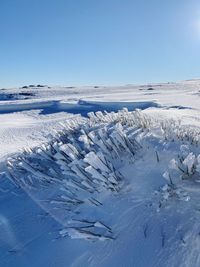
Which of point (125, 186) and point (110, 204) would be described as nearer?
point (110, 204)

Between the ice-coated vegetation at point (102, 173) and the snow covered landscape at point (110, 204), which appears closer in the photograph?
the snow covered landscape at point (110, 204)

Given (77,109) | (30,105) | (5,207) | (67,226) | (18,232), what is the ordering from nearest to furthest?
1. (67,226)
2. (18,232)
3. (5,207)
4. (77,109)
5. (30,105)

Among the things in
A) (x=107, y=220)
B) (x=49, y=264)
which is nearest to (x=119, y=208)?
(x=107, y=220)

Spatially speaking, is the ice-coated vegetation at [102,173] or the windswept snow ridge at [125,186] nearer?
the windswept snow ridge at [125,186]

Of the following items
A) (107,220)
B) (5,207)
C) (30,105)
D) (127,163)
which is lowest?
(30,105)

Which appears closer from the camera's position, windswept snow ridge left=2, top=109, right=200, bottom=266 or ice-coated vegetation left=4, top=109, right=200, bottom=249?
windswept snow ridge left=2, top=109, right=200, bottom=266

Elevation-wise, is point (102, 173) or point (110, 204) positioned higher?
point (102, 173)

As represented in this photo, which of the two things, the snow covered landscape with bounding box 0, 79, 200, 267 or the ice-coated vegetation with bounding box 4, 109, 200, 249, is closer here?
the snow covered landscape with bounding box 0, 79, 200, 267

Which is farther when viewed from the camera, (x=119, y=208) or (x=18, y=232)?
(x=18, y=232)

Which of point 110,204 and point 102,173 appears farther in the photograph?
point 102,173

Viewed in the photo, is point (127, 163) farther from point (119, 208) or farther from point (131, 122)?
point (131, 122)

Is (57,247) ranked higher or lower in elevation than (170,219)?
lower
